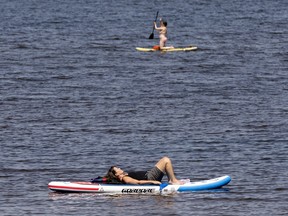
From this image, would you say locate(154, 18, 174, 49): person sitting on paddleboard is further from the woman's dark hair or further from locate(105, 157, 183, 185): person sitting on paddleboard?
the woman's dark hair

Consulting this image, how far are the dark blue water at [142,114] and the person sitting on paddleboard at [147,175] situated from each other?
23.6 inches

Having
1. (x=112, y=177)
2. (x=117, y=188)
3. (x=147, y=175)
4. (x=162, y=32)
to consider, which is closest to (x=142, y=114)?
(x=147, y=175)

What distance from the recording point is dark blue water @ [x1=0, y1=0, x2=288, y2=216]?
92.8 feet

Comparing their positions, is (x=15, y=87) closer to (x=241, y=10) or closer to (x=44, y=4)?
(x=241, y=10)

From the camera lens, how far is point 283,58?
60.8 metres

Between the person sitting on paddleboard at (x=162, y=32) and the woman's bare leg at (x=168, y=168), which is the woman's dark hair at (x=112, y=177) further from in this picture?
the person sitting on paddleboard at (x=162, y=32)

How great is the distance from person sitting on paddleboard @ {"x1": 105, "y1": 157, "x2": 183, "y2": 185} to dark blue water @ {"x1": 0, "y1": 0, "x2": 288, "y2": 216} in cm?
60

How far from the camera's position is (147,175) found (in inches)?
1134

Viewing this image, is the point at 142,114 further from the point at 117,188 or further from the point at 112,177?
the point at 117,188

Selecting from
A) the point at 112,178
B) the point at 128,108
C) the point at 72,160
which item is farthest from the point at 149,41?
the point at 112,178

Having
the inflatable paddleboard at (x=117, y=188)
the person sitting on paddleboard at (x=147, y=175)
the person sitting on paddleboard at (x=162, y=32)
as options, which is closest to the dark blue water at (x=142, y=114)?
the inflatable paddleboard at (x=117, y=188)

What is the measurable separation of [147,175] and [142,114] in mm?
13410

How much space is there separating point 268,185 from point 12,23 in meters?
60.6

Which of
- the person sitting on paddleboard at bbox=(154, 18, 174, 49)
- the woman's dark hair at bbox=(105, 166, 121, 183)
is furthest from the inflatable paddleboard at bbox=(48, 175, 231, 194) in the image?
the person sitting on paddleboard at bbox=(154, 18, 174, 49)
